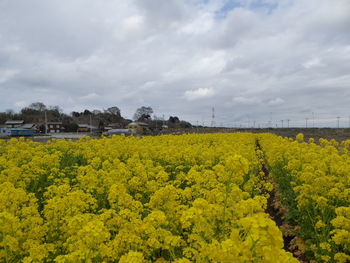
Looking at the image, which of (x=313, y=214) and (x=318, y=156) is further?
(x=318, y=156)

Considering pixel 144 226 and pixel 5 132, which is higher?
pixel 5 132

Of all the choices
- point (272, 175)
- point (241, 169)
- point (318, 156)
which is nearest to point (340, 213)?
point (241, 169)

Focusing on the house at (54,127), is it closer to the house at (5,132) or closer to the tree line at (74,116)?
the tree line at (74,116)

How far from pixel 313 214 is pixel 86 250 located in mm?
5295

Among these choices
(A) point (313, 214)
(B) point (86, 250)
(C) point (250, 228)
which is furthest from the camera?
(A) point (313, 214)

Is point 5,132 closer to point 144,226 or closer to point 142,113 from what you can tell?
point 142,113

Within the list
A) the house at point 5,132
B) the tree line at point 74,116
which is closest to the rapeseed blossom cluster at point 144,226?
the house at point 5,132

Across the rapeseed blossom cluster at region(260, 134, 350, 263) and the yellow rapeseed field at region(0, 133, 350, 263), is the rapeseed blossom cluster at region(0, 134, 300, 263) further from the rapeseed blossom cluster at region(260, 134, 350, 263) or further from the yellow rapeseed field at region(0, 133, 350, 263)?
the rapeseed blossom cluster at region(260, 134, 350, 263)

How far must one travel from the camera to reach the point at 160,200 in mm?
4602

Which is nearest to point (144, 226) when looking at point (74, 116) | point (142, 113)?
point (142, 113)

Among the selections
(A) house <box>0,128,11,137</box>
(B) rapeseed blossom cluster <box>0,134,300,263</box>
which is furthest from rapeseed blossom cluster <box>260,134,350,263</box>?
(A) house <box>0,128,11,137</box>

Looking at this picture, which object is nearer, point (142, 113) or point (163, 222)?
point (163, 222)

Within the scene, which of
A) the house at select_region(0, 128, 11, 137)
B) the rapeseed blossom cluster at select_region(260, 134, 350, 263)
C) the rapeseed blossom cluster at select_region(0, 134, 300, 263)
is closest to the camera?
the rapeseed blossom cluster at select_region(0, 134, 300, 263)

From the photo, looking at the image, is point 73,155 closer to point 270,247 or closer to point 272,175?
point 272,175
